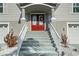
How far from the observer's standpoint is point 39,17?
8344mm

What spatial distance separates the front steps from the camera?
588 cm

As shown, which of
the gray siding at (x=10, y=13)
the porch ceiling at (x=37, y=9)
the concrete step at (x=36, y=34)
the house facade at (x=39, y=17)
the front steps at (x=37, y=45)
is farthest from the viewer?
the gray siding at (x=10, y=13)

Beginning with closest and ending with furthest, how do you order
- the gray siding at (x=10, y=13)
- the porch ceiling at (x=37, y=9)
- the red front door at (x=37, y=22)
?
1. the porch ceiling at (x=37, y=9)
2. the gray siding at (x=10, y=13)
3. the red front door at (x=37, y=22)

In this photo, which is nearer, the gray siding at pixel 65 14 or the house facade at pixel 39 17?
the house facade at pixel 39 17

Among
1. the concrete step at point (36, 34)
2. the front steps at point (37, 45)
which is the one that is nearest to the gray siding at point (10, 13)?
the concrete step at point (36, 34)

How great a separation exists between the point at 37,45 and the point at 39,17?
2019 mm

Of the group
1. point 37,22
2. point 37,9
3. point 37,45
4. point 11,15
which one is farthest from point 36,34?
point 11,15

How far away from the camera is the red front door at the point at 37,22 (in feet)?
27.2

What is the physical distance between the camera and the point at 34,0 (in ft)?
3.40

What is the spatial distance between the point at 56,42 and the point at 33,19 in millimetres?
2335

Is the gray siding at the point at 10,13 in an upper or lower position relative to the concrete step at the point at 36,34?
upper

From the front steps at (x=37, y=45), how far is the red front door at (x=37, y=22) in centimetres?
56

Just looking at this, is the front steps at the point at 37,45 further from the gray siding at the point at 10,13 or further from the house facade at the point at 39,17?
the gray siding at the point at 10,13

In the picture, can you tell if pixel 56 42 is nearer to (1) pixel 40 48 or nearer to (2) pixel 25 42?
(1) pixel 40 48
